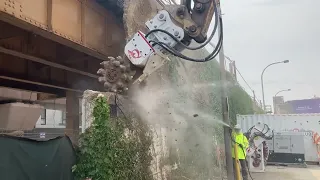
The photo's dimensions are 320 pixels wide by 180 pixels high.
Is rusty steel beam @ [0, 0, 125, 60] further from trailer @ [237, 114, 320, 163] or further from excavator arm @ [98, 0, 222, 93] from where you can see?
trailer @ [237, 114, 320, 163]

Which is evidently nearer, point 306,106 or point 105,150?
point 105,150

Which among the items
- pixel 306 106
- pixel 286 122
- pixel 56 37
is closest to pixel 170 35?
pixel 56 37

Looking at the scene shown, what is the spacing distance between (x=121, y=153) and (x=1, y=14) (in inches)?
143

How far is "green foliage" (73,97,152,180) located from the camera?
20.2 feet

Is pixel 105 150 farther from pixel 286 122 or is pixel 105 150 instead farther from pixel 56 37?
pixel 286 122

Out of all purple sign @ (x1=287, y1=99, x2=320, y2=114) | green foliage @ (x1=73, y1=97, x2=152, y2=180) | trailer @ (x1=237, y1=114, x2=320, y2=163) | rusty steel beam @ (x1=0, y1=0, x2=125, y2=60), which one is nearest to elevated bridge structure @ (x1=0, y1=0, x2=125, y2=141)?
rusty steel beam @ (x1=0, y1=0, x2=125, y2=60)

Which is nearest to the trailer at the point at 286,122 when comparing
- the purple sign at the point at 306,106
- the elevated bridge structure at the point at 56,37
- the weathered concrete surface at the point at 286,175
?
the weathered concrete surface at the point at 286,175

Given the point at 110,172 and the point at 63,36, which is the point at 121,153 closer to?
the point at 110,172

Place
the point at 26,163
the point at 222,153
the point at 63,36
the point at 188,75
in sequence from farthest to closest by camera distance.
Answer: the point at 222,153 < the point at 188,75 < the point at 63,36 < the point at 26,163

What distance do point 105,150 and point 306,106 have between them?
6559 centimetres

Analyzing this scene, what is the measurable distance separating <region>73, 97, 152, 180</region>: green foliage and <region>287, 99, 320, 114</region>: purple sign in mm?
62141

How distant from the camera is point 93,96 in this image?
6.55 metres

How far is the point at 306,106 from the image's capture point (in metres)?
64.6

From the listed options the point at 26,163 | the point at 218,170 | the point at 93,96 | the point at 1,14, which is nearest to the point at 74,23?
the point at 1,14
